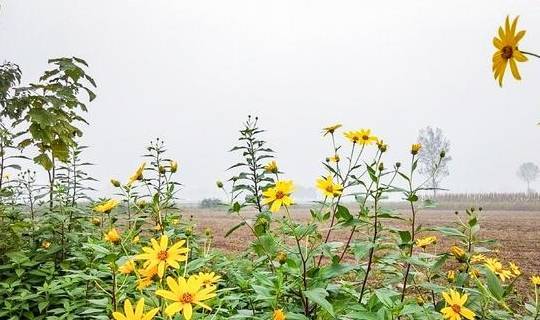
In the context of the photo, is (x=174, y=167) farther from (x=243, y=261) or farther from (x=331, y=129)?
(x=243, y=261)

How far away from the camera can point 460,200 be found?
34.3 m

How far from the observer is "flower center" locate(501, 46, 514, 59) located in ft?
3.15

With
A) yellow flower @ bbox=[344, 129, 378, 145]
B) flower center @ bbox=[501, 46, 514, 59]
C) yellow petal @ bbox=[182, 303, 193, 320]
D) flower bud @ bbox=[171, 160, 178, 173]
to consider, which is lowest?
yellow petal @ bbox=[182, 303, 193, 320]

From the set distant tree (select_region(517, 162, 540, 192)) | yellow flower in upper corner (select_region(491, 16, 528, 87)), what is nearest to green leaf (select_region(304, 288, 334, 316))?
yellow flower in upper corner (select_region(491, 16, 528, 87))

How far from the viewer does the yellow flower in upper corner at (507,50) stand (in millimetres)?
945

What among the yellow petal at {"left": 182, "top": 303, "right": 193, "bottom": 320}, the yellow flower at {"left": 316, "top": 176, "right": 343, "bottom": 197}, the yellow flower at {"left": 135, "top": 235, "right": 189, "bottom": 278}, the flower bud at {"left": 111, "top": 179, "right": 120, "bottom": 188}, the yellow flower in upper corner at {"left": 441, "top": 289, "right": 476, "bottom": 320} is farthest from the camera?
the flower bud at {"left": 111, "top": 179, "right": 120, "bottom": 188}

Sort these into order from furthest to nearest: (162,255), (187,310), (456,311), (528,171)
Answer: (528,171), (456,311), (162,255), (187,310)

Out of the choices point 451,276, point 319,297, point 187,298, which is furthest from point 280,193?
point 451,276

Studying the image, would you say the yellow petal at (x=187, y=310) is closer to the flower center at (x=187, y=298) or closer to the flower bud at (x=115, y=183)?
the flower center at (x=187, y=298)

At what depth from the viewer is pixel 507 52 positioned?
38.0 inches

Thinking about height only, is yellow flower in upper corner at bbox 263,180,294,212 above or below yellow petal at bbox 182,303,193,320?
above

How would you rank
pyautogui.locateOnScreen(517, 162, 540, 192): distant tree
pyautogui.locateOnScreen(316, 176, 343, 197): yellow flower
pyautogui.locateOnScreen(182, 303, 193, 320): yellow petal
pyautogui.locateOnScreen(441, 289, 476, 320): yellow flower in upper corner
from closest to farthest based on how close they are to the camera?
1. pyautogui.locateOnScreen(182, 303, 193, 320): yellow petal
2. pyautogui.locateOnScreen(441, 289, 476, 320): yellow flower in upper corner
3. pyautogui.locateOnScreen(316, 176, 343, 197): yellow flower
4. pyautogui.locateOnScreen(517, 162, 540, 192): distant tree

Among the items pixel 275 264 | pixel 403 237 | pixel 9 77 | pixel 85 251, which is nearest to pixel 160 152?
pixel 85 251

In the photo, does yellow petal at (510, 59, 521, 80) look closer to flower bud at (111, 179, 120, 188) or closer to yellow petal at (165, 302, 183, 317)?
yellow petal at (165, 302, 183, 317)
